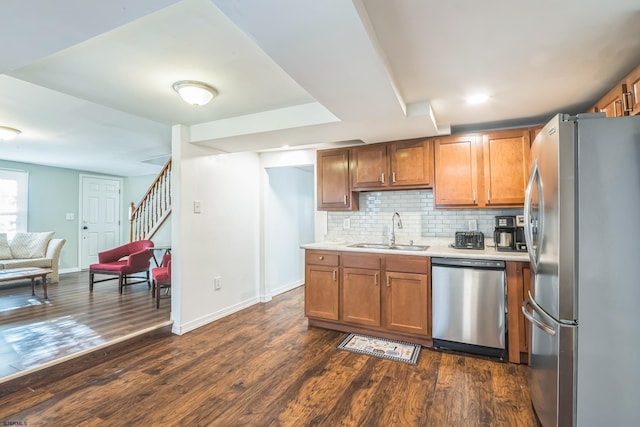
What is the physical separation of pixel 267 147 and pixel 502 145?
2.44m

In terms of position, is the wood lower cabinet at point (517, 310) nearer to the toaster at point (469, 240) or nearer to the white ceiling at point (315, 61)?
the toaster at point (469, 240)

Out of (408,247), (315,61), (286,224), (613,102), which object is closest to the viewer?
(315,61)

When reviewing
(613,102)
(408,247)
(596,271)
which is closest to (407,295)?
(408,247)

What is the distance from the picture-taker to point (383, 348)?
285 cm

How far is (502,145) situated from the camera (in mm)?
2973

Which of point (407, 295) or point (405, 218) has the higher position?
point (405, 218)

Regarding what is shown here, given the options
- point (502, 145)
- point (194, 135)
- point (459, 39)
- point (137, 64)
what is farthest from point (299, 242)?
point (459, 39)

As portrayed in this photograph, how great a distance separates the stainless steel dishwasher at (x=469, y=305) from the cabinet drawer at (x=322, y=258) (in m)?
1.00

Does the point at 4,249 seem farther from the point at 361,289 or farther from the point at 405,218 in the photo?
the point at 405,218

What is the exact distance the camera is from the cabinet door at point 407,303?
2.85 meters

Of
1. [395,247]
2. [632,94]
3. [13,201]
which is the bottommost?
[395,247]

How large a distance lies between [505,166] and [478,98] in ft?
2.75

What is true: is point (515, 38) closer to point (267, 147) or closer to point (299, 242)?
point (267, 147)

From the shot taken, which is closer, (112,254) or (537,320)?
(537,320)
